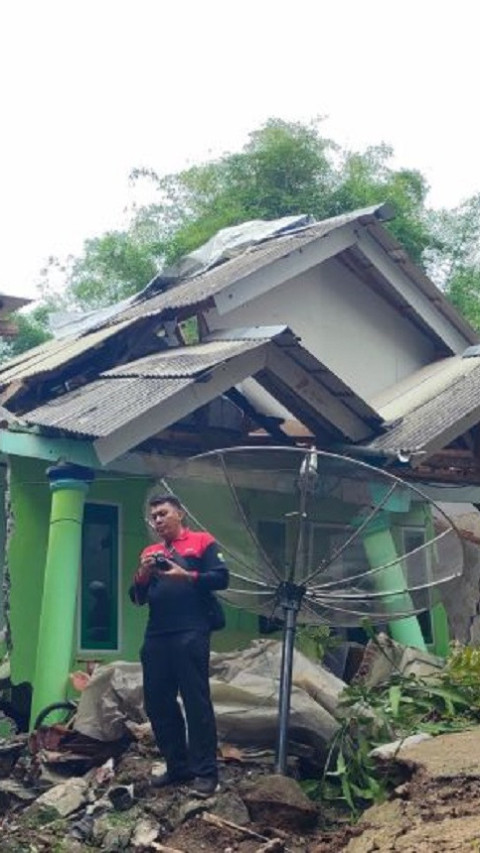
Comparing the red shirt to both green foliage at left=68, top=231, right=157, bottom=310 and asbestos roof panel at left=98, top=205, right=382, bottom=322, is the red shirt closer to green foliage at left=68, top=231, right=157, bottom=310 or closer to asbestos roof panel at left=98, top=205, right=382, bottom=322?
asbestos roof panel at left=98, top=205, right=382, bottom=322

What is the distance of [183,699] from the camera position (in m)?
6.46

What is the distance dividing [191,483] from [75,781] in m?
2.04

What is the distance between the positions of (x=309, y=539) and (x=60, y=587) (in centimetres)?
230

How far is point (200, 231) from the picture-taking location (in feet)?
82.2

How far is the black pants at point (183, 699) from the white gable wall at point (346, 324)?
19.4 feet

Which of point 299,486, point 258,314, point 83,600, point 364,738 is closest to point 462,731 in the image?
point 364,738

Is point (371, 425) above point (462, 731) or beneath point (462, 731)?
above

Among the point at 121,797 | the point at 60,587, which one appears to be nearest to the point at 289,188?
the point at 60,587

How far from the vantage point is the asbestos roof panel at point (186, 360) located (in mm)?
8602

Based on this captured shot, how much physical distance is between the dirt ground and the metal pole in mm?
219

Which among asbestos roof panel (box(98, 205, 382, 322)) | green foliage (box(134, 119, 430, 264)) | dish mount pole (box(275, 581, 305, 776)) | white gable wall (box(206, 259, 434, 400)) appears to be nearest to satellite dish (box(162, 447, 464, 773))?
dish mount pole (box(275, 581, 305, 776))

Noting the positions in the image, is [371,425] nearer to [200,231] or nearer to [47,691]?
[47,691]

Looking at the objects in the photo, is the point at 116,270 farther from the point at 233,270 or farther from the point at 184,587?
the point at 184,587

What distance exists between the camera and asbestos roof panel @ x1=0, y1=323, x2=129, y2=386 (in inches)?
400
